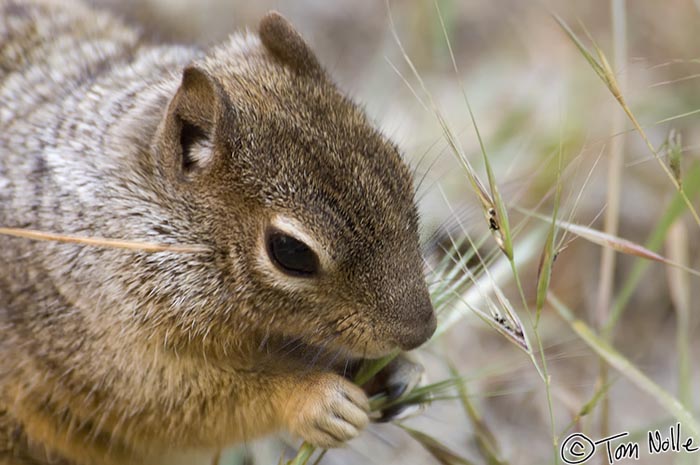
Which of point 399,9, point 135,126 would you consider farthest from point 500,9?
point 135,126

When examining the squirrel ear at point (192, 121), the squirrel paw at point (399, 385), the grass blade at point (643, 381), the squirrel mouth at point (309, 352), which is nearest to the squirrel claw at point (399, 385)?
the squirrel paw at point (399, 385)

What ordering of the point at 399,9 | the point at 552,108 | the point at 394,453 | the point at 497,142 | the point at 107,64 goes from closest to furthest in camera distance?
1. the point at 107,64
2. the point at 394,453
3. the point at 497,142
4. the point at 552,108
5. the point at 399,9

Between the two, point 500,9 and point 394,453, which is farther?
point 500,9

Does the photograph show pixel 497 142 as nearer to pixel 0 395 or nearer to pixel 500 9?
pixel 500 9

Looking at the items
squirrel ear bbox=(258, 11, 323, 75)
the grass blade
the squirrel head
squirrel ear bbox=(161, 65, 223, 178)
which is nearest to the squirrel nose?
the squirrel head

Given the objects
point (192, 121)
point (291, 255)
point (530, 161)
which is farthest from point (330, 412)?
point (530, 161)

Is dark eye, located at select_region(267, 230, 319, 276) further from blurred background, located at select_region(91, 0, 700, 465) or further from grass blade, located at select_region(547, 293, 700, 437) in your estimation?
grass blade, located at select_region(547, 293, 700, 437)

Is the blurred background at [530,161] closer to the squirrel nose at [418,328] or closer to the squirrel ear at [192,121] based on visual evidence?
the squirrel nose at [418,328]

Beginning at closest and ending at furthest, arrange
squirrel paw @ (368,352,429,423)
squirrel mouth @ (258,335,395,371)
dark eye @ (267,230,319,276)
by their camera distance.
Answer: dark eye @ (267,230,319,276) → squirrel mouth @ (258,335,395,371) → squirrel paw @ (368,352,429,423)
